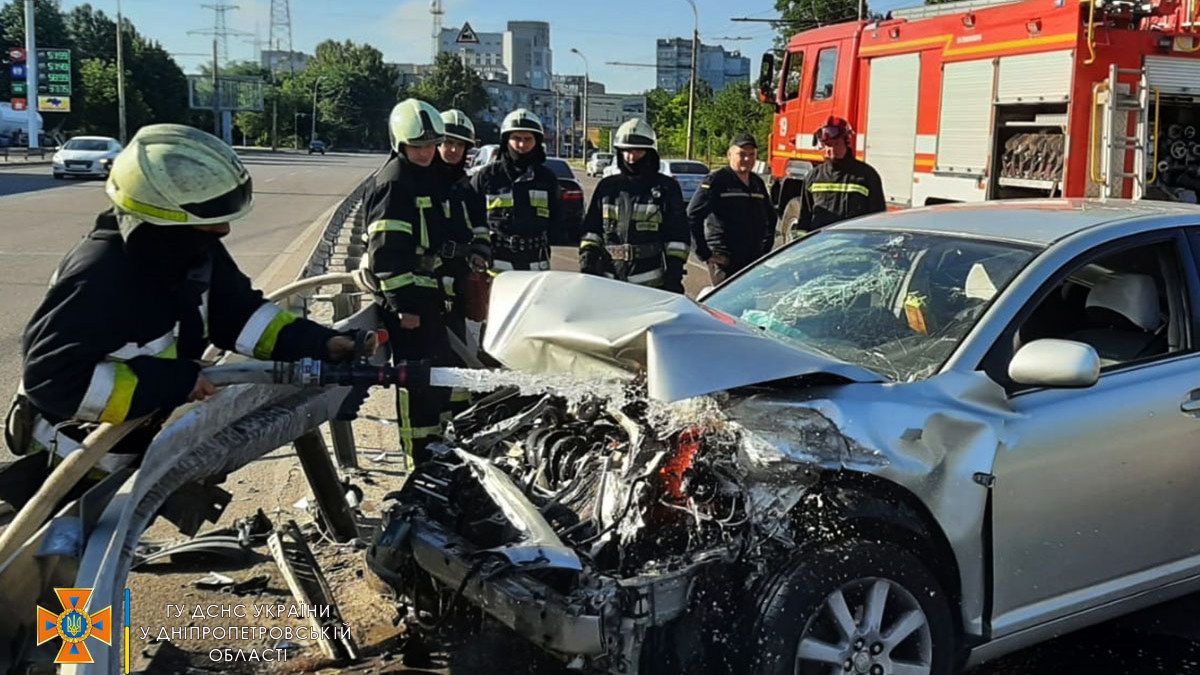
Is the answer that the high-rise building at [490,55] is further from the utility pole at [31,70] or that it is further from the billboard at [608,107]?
the utility pole at [31,70]

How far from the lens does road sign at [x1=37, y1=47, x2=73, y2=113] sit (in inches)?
2264

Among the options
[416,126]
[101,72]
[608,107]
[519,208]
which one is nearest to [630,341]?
[416,126]

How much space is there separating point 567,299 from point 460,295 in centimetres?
226

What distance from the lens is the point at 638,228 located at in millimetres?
6695

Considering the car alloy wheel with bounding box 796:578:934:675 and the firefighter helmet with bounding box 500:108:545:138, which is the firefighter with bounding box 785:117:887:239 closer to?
the firefighter helmet with bounding box 500:108:545:138

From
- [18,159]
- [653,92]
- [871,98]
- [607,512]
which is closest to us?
[607,512]

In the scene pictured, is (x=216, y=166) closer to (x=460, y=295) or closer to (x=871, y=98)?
(x=460, y=295)

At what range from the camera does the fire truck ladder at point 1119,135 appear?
9.09m

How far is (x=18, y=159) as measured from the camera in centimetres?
4906

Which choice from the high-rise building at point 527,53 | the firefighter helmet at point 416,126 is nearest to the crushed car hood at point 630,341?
the firefighter helmet at point 416,126

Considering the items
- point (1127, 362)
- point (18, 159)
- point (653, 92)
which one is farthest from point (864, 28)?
point (653, 92)

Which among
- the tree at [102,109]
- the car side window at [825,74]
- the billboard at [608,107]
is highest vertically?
the billboard at [608,107]

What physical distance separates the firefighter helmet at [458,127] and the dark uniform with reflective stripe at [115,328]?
2.71 m

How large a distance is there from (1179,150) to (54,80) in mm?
61097
